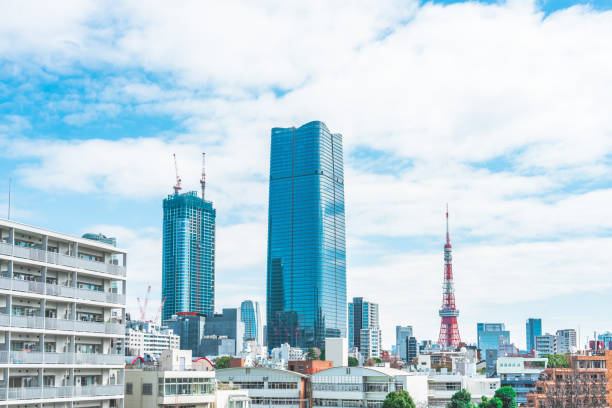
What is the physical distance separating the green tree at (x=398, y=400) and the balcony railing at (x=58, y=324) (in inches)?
1929

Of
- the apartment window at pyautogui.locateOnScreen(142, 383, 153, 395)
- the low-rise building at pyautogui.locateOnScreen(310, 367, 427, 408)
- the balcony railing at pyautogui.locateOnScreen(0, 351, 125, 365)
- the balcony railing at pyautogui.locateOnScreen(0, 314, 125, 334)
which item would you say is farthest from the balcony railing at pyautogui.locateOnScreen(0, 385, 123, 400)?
the low-rise building at pyautogui.locateOnScreen(310, 367, 427, 408)

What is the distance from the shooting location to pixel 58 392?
62.4m

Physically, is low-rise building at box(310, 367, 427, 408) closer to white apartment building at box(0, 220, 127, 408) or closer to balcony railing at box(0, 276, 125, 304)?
white apartment building at box(0, 220, 127, 408)

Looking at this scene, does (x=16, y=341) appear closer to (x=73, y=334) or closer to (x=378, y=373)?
(x=73, y=334)

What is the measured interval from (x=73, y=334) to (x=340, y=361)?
8296 cm

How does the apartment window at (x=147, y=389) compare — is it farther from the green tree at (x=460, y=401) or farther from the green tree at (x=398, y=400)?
the green tree at (x=460, y=401)

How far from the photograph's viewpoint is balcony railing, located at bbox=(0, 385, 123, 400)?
5769cm

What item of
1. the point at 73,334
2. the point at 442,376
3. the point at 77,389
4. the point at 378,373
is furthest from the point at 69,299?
the point at 442,376

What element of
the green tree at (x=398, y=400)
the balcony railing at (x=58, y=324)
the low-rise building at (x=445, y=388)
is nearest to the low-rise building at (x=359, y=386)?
the green tree at (x=398, y=400)

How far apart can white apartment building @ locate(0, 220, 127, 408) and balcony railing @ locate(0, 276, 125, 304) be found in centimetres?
8

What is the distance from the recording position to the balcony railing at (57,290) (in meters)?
59.4

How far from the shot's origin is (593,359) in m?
124

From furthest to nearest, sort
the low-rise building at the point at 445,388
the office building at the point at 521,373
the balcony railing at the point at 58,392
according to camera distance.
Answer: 1. the office building at the point at 521,373
2. the low-rise building at the point at 445,388
3. the balcony railing at the point at 58,392

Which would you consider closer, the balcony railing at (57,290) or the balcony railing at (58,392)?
the balcony railing at (58,392)
